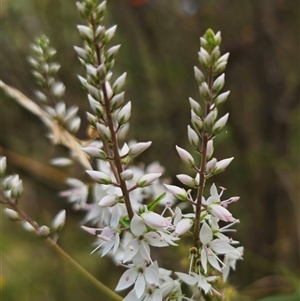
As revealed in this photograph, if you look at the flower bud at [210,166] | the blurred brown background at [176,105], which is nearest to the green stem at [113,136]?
the flower bud at [210,166]

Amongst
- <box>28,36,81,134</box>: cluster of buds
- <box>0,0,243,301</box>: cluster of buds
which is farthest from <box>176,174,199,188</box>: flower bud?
<box>28,36,81,134</box>: cluster of buds

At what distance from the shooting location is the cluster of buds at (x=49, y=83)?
0.79 metres

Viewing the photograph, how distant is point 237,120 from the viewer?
189 centimetres

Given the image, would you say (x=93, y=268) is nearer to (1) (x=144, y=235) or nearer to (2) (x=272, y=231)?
(2) (x=272, y=231)

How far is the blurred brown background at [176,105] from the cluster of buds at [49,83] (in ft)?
2.52

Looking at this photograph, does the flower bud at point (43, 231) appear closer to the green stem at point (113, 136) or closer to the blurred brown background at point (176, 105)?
the green stem at point (113, 136)

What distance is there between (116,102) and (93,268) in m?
1.38

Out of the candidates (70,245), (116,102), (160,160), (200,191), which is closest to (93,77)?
(116,102)

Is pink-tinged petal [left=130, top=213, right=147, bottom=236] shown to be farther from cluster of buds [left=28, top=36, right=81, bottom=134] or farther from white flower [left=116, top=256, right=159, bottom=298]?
cluster of buds [left=28, top=36, right=81, bottom=134]

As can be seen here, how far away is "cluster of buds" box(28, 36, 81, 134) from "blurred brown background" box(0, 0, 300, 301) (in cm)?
77

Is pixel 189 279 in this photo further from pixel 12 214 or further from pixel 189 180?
pixel 12 214

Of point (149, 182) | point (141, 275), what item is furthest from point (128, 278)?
point (149, 182)

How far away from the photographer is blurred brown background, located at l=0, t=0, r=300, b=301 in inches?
68.1

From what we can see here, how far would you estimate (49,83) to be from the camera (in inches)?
32.3
